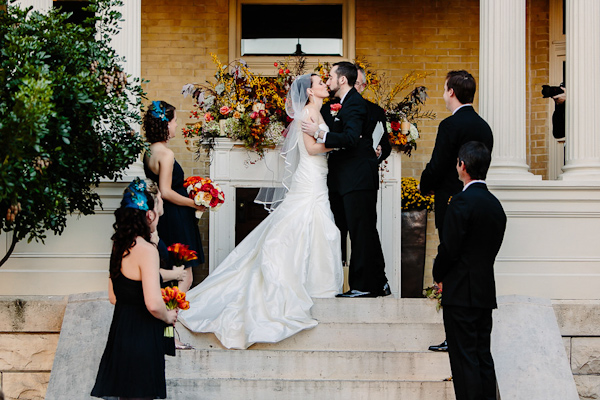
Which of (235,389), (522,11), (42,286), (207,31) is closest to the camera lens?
(235,389)

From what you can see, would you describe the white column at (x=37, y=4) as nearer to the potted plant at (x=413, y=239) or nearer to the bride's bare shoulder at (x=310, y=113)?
the bride's bare shoulder at (x=310, y=113)

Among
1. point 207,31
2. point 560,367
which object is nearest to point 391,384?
point 560,367

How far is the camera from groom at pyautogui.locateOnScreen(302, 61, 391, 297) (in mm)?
A: 7461

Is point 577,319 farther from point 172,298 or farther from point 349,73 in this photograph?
point 172,298

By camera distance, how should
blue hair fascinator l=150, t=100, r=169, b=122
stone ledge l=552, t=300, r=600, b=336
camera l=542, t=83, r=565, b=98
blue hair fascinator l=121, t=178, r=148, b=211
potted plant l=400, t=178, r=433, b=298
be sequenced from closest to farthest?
blue hair fascinator l=121, t=178, r=148, b=211, blue hair fascinator l=150, t=100, r=169, b=122, stone ledge l=552, t=300, r=600, b=336, camera l=542, t=83, r=565, b=98, potted plant l=400, t=178, r=433, b=298

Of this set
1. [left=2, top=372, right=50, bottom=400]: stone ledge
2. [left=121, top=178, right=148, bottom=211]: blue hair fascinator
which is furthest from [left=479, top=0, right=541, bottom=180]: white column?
[left=2, top=372, right=50, bottom=400]: stone ledge

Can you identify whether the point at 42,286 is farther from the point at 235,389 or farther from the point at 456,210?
the point at 456,210

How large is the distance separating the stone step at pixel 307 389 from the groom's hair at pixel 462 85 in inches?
87.7

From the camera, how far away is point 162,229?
7469 millimetres

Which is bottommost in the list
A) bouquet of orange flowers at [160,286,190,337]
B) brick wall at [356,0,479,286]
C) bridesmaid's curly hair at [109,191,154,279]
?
bouquet of orange flowers at [160,286,190,337]

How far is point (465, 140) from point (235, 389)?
2.60 meters

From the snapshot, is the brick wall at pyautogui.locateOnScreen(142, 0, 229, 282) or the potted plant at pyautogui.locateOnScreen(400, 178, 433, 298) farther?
the brick wall at pyautogui.locateOnScreen(142, 0, 229, 282)

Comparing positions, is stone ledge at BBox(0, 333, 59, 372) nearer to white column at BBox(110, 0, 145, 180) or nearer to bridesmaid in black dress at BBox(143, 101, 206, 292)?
bridesmaid in black dress at BBox(143, 101, 206, 292)

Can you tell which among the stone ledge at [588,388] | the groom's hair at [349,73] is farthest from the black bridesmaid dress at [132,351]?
the stone ledge at [588,388]
